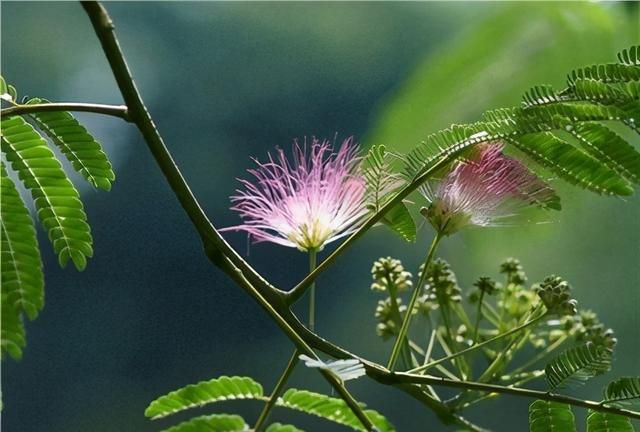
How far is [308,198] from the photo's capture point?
1.77 feet

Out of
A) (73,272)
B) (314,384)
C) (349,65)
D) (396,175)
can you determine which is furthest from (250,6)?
(396,175)

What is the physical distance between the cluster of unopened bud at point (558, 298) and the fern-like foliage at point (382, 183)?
8 centimetres

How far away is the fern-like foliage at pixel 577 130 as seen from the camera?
43cm

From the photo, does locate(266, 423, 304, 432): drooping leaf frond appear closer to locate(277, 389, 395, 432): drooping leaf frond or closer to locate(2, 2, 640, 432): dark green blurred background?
locate(277, 389, 395, 432): drooping leaf frond

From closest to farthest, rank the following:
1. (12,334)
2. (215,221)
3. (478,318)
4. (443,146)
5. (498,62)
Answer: (12,334) → (443,146) → (478,318) → (498,62) → (215,221)

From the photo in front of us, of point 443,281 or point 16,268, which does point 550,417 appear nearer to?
point 443,281

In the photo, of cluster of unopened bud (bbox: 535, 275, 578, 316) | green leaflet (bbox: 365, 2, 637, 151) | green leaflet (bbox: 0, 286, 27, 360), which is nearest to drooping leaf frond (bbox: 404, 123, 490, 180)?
cluster of unopened bud (bbox: 535, 275, 578, 316)

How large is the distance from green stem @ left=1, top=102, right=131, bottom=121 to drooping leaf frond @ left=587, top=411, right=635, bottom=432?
0.29 meters

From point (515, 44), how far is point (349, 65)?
0.47m

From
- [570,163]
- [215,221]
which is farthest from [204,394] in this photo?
[215,221]

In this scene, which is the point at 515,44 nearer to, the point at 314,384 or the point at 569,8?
the point at 569,8

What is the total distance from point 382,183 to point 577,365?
0.14 meters

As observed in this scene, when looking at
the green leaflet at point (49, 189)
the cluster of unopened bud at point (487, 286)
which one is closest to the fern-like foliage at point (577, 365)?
the cluster of unopened bud at point (487, 286)

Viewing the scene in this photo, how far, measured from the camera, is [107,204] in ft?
4.06
